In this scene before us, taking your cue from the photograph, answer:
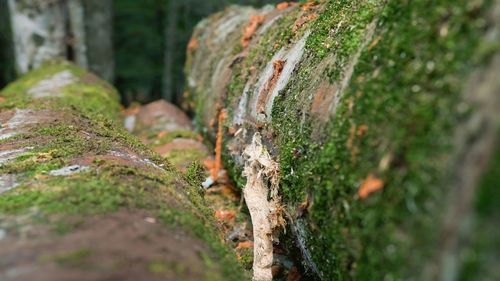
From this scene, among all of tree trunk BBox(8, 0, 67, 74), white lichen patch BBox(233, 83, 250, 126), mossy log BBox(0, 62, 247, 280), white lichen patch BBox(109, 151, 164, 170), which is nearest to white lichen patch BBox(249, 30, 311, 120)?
white lichen patch BBox(233, 83, 250, 126)

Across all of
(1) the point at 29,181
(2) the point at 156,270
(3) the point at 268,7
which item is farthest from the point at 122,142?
(3) the point at 268,7

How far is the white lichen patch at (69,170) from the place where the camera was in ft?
6.82

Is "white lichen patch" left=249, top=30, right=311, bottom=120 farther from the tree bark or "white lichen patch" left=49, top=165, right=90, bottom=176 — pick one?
the tree bark

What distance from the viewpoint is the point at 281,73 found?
3.09 meters

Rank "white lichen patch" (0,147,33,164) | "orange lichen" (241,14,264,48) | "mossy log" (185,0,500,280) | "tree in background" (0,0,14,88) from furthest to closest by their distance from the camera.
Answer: "tree in background" (0,0,14,88)
"orange lichen" (241,14,264,48)
"white lichen patch" (0,147,33,164)
"mossy log" (185,0,500,280)

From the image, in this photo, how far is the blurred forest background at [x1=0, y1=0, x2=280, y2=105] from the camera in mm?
11523

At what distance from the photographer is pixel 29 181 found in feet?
6.56

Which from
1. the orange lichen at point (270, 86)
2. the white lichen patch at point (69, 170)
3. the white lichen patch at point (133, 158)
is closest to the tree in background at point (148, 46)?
the orange lichen at point (270, 86)

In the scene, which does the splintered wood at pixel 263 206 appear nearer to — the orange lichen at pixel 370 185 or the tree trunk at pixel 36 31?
the orange lichen at pixel 370 185

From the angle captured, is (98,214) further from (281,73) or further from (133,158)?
(281,73)

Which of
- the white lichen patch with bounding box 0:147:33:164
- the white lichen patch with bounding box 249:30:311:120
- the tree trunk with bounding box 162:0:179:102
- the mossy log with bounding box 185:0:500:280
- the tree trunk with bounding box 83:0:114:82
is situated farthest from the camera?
the tree trunk with bounding box 162:0:179:102

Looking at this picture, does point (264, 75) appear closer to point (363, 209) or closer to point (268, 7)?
point (363, 209)

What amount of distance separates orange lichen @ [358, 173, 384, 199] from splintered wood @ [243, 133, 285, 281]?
44.0 inches

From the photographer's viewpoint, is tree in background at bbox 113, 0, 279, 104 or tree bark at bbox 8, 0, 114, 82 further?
tree in background at bbox 113, 0, 279, 104
